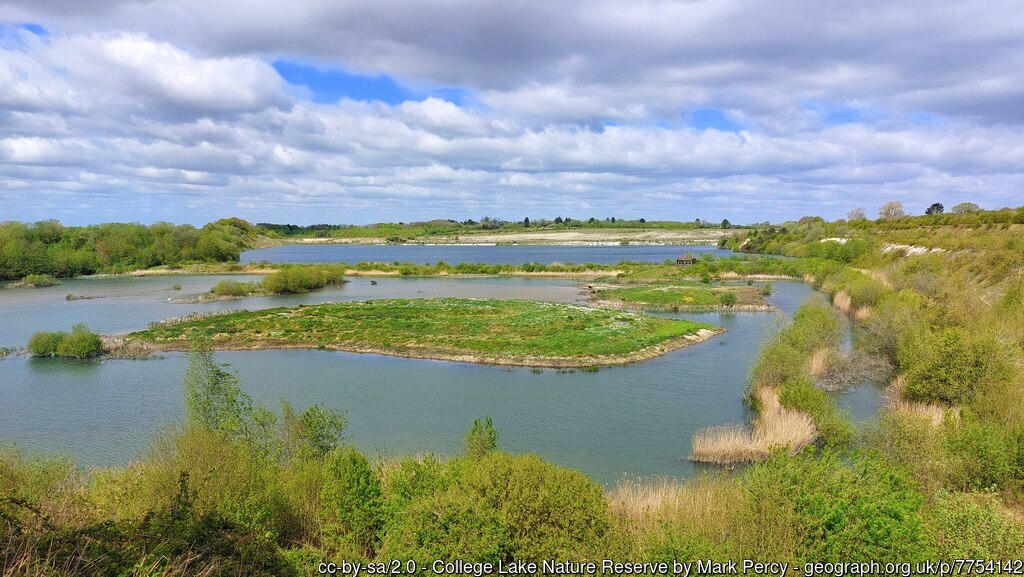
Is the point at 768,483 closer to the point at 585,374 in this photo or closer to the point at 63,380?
the point at 585,374

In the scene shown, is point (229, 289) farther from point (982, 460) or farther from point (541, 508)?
point (982, 460)

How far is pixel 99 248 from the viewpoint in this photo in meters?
120

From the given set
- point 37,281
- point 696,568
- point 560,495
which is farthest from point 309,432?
point 37,281

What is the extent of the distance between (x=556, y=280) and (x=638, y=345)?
5829cm

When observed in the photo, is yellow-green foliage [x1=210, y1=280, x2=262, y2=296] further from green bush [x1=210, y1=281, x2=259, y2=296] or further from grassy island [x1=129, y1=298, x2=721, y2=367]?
grassy island [x1=129, y1=298, x2=721, y2=367]

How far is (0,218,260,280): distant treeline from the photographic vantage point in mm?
105438

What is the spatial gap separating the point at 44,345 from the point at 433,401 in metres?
33.6

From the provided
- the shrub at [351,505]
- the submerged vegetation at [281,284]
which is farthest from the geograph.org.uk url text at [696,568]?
the submerged vegetation at [281,284]

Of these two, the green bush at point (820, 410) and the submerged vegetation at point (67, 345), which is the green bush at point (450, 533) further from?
the submerged vegetation at point (67, 345)

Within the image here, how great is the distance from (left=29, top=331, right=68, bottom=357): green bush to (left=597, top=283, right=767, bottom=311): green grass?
5352cm

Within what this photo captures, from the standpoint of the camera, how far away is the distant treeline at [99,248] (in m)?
105

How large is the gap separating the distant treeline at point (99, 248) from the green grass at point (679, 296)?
10171cm

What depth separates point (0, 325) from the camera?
5809cm

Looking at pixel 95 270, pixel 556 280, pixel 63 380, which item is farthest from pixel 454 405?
pixel 95 270
